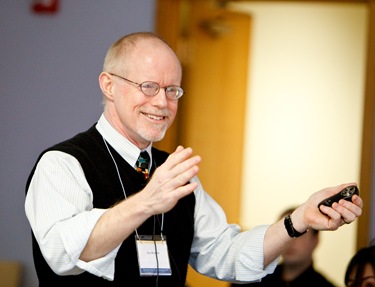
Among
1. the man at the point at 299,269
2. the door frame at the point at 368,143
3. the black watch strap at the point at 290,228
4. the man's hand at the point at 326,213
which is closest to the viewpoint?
the man's hand at the point at 326,213

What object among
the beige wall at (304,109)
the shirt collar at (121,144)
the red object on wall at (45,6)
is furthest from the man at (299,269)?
the beige wall at (304,109)

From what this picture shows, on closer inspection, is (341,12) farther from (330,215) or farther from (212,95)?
(330,215)

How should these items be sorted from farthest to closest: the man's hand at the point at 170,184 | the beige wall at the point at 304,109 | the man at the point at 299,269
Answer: the beige wall at the point at 304,109 → the man at the point at 299,269 → the man's hand at the point at 170,184

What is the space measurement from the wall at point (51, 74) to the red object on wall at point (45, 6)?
0.03m

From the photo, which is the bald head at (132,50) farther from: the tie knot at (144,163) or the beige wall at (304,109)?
the beige wall at (304,109)

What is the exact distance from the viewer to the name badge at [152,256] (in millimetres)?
2150

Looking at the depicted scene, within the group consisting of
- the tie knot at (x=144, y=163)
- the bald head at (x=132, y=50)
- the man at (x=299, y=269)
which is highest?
the bald head at (x=132, y=50)

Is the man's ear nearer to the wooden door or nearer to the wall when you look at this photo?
the wall

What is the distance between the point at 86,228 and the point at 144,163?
541 mm

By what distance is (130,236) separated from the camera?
7.23ft

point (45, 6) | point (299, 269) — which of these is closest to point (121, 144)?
point (299, 269)

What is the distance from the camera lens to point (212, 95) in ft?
18.4

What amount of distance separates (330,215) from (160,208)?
1.83 feet

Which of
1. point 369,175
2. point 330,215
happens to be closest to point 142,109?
point 330,215
